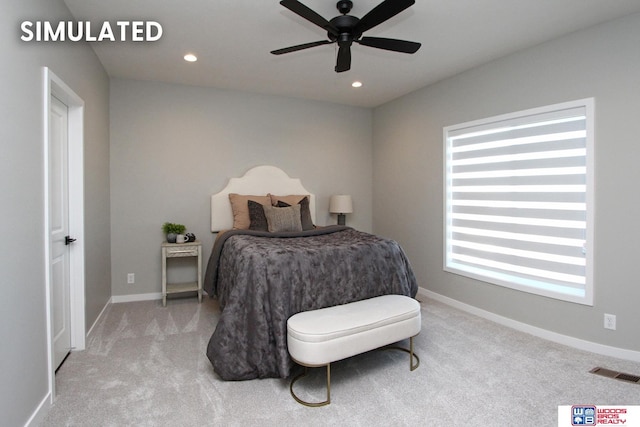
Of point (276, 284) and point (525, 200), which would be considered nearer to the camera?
point (276, 284)

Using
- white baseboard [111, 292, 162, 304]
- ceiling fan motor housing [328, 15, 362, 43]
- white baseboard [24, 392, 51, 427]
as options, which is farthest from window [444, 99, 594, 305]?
white baseboard [24, 392, 51, 427]

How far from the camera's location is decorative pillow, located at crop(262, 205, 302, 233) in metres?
3.85

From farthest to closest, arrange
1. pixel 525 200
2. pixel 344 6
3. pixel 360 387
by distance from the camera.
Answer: pixel 525 200 < pixel 344 6 < pixel 360 387

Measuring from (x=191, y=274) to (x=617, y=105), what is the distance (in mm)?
4591

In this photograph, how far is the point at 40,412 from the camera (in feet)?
6.12

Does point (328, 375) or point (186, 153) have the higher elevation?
point (186, 153)

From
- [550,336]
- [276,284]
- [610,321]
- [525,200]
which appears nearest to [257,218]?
[276,284]

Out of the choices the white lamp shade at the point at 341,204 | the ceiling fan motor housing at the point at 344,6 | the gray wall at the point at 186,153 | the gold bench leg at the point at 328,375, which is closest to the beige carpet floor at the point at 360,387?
the gold bench leg at the point at 328,375

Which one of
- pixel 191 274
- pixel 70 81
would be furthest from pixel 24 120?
pixel 191 274

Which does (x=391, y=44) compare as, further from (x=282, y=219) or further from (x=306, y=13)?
(x=282, y=219)

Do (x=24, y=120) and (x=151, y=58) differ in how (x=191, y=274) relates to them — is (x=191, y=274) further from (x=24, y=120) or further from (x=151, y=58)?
(x=24, y=120)

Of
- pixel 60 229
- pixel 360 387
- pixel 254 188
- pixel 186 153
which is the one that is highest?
pixel 186 153

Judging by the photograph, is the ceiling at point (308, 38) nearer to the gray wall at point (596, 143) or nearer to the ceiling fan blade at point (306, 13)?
the gray wall at point (596, 143)

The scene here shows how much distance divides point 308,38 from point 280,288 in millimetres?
2191
